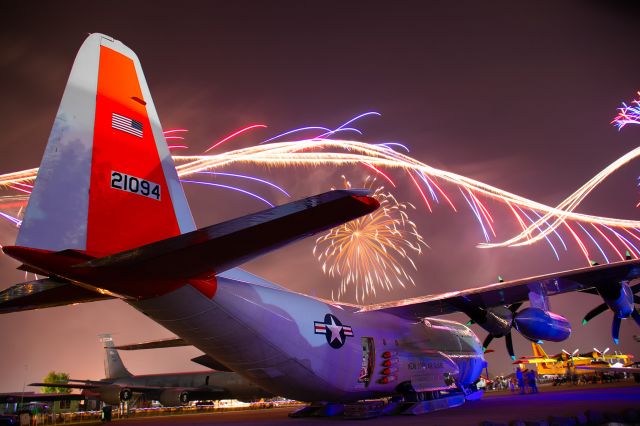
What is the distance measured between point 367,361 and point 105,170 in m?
9.27

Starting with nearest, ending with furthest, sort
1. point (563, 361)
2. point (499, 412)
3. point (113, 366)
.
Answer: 1. point (499, 412)
2. point (113, 366)
3. point (563, 361)

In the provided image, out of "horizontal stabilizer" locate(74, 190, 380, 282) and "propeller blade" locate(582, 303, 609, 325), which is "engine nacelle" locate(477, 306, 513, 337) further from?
"horizontal stabilizer" locate(74, 190, 380, 282)

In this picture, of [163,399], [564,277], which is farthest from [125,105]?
[163,399]

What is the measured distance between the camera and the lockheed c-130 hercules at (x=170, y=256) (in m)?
5.64

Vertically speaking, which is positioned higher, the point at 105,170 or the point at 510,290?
the point at 105,170

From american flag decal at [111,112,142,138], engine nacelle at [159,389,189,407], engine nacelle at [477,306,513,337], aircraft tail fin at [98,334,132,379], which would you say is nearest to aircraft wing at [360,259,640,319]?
engine nacelle at [477,306,513,337]

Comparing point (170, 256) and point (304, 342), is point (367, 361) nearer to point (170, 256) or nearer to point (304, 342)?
point (304, 342)

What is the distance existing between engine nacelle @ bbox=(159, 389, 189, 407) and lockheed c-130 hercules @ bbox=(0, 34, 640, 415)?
15993mm

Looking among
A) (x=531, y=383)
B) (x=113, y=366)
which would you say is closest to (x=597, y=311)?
(x=531, y=383)

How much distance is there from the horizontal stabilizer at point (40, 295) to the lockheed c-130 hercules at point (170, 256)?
0.02 metres

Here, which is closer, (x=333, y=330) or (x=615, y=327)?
(x=333, y=330)

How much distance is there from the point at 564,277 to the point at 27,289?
12.6 metres

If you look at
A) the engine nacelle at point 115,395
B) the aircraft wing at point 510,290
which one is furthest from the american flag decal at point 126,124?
the engine nacelle at point 115,395

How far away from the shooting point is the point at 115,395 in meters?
23.3
